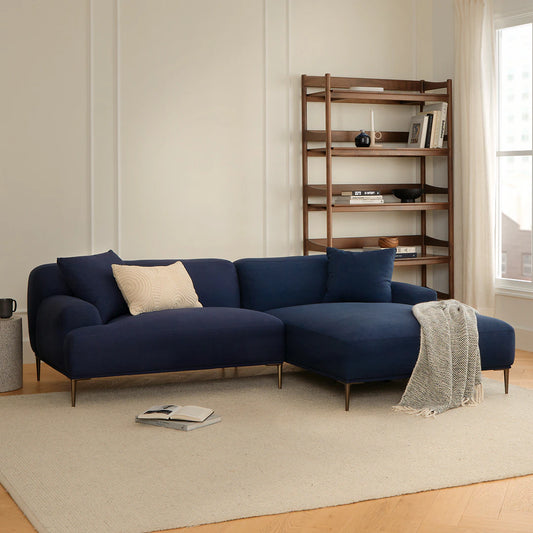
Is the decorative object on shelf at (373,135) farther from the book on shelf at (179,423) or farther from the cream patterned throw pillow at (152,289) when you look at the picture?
the book on shelf at (179,423)

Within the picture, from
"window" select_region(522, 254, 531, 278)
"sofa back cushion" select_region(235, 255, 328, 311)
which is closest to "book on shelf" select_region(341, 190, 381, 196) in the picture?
"sofa back cushion" select_region(235, 255, 328, 311)

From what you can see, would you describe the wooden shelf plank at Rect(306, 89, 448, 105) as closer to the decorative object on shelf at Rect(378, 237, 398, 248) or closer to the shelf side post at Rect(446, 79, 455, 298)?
the shelf side post at Rect(446, 79, 455, 298)

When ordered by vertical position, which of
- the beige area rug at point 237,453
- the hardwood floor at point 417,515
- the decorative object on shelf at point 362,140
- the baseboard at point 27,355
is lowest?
the hardwood floor at point 417,515

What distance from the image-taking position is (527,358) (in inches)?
232

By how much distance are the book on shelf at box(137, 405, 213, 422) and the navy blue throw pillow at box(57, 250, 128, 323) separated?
0.86m

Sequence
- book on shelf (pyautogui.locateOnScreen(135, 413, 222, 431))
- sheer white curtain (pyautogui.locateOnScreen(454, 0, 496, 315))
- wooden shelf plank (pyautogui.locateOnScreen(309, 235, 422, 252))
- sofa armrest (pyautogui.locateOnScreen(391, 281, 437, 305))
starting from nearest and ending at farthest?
book on shelf (pyautogui.locateOnScreen(135, 413, 222, 431)) < sofa armrest (pyautogui.locateOnScreen(391, 281, 437, 305)) < sheer white curtain (pyautogui.locateOnScreen(454, 0, 496, 315)) < wooden shelf plank (pyautogui.locateOnScreen(309, 235, 422, 252))

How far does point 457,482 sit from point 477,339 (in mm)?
1431

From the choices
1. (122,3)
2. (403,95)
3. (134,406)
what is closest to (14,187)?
(122,3)

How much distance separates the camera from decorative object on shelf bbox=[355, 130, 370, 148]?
21.5ft

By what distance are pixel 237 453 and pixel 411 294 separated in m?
2.12

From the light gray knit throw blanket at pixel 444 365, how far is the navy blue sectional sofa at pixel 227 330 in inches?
3.0

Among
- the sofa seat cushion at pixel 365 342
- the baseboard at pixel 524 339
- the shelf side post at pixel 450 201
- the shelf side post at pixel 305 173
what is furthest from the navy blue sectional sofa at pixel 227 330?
the shelf side post at pixel 450 201

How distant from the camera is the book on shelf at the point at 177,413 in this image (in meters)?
4.06

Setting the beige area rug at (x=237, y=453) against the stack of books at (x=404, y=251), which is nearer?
the beige area rug at (x=237, y=453)
